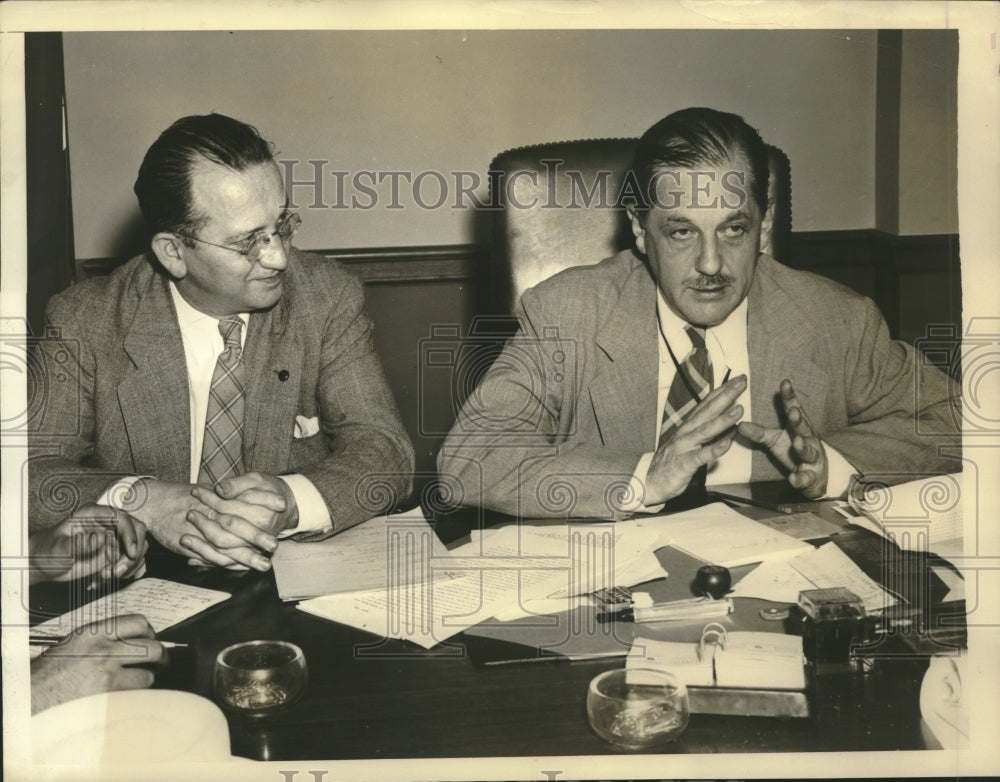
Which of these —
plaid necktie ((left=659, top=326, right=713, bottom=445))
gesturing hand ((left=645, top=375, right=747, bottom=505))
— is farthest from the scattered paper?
plaid necktie ((left=659, top=326, right=713, bottom=445))

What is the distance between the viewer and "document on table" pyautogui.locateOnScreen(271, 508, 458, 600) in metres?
1.23

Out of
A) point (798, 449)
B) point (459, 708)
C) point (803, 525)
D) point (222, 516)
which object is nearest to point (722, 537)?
point (803, 525)

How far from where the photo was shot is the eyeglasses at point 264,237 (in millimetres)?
1435

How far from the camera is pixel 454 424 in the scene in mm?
1483

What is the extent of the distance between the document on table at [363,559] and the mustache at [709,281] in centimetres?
60

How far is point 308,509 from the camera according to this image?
54.1 inches

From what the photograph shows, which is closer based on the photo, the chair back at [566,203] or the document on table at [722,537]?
the document on table at [722,537]

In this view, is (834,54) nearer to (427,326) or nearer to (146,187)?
(427,326)

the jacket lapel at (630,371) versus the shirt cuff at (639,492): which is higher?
the jacket lapel at (630,371)

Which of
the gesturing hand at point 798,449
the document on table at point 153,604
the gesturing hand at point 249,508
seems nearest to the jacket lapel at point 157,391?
the gesturing hand at point 249,508

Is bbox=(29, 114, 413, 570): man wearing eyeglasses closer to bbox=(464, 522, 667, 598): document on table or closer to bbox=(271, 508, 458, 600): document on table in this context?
bbox=(271, 508, 458, 600): document on table

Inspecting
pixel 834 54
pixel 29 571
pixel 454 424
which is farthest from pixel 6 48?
pixel 834 54

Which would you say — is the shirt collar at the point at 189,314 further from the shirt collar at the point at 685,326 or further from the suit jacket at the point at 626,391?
the shirt collar at the point at 685,326

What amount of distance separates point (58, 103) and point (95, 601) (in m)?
0.77
